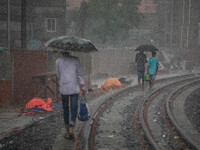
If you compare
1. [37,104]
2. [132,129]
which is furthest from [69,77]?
[37,104]

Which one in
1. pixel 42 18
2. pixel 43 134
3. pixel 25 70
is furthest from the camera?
pixel 42 18

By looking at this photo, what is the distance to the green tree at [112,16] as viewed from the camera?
36500 millimetres

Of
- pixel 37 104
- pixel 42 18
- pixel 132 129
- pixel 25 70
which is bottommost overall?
pixel 132 129

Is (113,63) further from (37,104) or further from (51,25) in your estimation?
(37,104)

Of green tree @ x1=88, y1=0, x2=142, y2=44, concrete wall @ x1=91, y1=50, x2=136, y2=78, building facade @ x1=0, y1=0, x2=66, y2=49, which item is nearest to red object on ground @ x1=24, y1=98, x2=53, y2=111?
concrete wall @ x1=91, y1=50, x2=136, y2=78

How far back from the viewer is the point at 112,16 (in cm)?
3656

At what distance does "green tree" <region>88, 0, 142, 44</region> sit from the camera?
36.5 metres

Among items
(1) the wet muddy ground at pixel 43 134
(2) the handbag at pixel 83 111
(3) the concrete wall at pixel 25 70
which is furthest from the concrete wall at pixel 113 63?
(2) the handbag at pixel 83 111

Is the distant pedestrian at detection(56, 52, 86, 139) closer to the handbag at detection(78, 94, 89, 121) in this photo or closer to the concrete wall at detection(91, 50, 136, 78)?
the handbag at detection(78, 94, 89, 121)

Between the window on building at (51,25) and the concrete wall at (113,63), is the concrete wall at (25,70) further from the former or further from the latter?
the window on building at (51,25)

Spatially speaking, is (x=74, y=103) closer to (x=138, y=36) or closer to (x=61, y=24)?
(x=61, y=24)

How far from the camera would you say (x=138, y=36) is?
48.0 meters

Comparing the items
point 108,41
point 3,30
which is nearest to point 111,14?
point 108,41

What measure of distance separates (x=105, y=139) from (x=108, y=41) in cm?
3666
